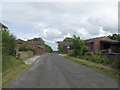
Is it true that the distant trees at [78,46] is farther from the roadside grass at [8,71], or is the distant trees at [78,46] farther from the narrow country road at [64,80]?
the narrow country road at [64,80]

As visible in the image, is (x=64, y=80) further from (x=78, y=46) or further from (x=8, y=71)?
(x=78, y=46)

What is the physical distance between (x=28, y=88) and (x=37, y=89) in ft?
1.45

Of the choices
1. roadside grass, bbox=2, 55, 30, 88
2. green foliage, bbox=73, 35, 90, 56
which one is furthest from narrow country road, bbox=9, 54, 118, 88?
green foliage, bbox=73, 35, 90, 56

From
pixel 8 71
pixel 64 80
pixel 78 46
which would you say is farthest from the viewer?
pixel 78 46

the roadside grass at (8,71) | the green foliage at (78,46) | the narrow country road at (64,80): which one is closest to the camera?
the narrow country road at (64,80)

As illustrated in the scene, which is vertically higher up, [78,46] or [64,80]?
[78,46]

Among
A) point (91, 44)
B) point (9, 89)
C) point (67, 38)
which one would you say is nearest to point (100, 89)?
point (9, 89)

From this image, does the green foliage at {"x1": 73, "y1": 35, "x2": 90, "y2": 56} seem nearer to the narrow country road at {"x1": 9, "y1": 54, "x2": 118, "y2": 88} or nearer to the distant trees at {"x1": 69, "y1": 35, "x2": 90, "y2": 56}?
the distant trees at {"x1": 69, "y1": 35, "x2": 90, "y2": 56}

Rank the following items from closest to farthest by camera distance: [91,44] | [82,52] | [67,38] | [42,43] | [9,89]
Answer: [9,89]
[82,52]
[91,44]
[42,43]
[67,38]

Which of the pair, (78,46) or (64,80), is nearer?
(64,80)

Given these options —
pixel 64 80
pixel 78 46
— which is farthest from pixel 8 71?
pixel 78 46

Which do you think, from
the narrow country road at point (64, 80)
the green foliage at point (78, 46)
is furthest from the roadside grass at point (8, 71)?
the green foliage at point (78, 46)

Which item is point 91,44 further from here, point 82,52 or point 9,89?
point 9,89

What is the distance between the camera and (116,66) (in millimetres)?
15336
